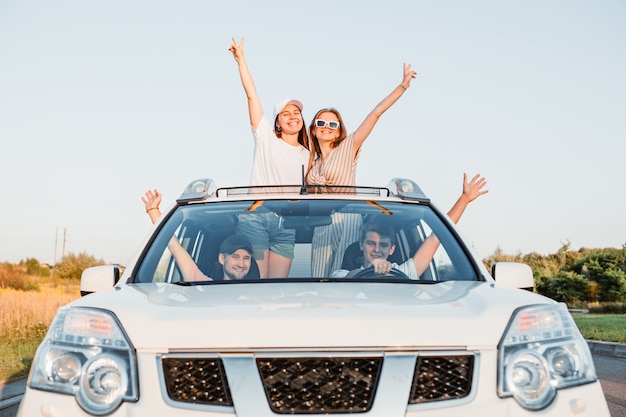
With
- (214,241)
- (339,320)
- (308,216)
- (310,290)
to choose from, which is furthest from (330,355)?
(214,241)

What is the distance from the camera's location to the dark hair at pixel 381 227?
4793 mm

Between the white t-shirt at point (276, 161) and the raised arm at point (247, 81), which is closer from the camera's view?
the white t-shirt at point (276, 161)

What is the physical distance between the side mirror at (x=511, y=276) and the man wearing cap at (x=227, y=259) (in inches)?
48.5

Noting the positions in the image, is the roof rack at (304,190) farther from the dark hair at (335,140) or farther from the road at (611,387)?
the road at (611,387)

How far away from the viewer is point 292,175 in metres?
7.54

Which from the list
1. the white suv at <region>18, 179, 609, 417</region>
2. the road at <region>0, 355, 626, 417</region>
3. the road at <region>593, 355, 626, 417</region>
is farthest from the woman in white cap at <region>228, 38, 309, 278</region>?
the white suv at <region>18, 179, 609, 417</region>

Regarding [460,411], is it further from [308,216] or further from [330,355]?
[308,216]

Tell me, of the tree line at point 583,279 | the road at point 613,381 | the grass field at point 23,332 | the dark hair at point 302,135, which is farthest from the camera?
the tree line at point 583,279

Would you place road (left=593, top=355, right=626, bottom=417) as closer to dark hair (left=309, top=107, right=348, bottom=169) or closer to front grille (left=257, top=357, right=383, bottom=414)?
dark hair (left=309, top=107, right=348, bottom=169)

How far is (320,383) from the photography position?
2.87m

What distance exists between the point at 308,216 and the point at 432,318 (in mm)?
1924

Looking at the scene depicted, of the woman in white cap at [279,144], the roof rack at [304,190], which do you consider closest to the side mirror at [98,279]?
the roof rack at [304,190]

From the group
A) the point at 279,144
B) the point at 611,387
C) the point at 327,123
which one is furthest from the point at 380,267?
the point at 611,387

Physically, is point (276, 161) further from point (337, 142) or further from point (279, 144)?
point (337, 142)
